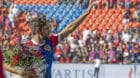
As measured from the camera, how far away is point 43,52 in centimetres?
579

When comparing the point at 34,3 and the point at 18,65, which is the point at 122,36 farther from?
the point at 18,65

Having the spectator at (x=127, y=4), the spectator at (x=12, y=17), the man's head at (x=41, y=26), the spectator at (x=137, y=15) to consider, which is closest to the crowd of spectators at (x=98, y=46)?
the spectator at (x=137, y=15)

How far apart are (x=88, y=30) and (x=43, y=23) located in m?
14.0

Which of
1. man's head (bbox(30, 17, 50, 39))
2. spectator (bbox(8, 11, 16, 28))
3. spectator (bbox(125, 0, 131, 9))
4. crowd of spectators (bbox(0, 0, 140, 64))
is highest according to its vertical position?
man's head (bbox(30, 17, 50, 39))

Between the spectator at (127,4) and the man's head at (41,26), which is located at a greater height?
the man's head at (41,26)

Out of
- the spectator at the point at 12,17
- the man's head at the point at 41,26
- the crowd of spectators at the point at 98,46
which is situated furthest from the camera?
the spectator at the point at 12,17

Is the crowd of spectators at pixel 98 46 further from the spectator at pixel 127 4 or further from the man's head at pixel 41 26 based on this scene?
the man's head at pixel 41 26

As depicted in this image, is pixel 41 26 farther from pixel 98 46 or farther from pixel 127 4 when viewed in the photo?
pixel 127 4

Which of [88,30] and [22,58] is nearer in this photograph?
[22,58]

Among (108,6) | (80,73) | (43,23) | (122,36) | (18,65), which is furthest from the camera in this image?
(108,6)

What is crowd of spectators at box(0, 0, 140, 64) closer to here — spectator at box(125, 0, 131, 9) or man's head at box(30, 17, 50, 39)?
spectator at box(125, 0, 131, 9)

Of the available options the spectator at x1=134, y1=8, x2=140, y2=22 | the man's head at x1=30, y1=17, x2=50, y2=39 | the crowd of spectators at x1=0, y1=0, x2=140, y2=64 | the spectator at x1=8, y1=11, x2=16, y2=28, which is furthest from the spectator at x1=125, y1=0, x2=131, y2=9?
the man's head at x1=30, y1=17, x2=50, y2=39

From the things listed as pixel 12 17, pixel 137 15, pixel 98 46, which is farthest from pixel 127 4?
pixel 12 17

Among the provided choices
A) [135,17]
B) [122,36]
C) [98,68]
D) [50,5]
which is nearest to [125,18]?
[135,17]
